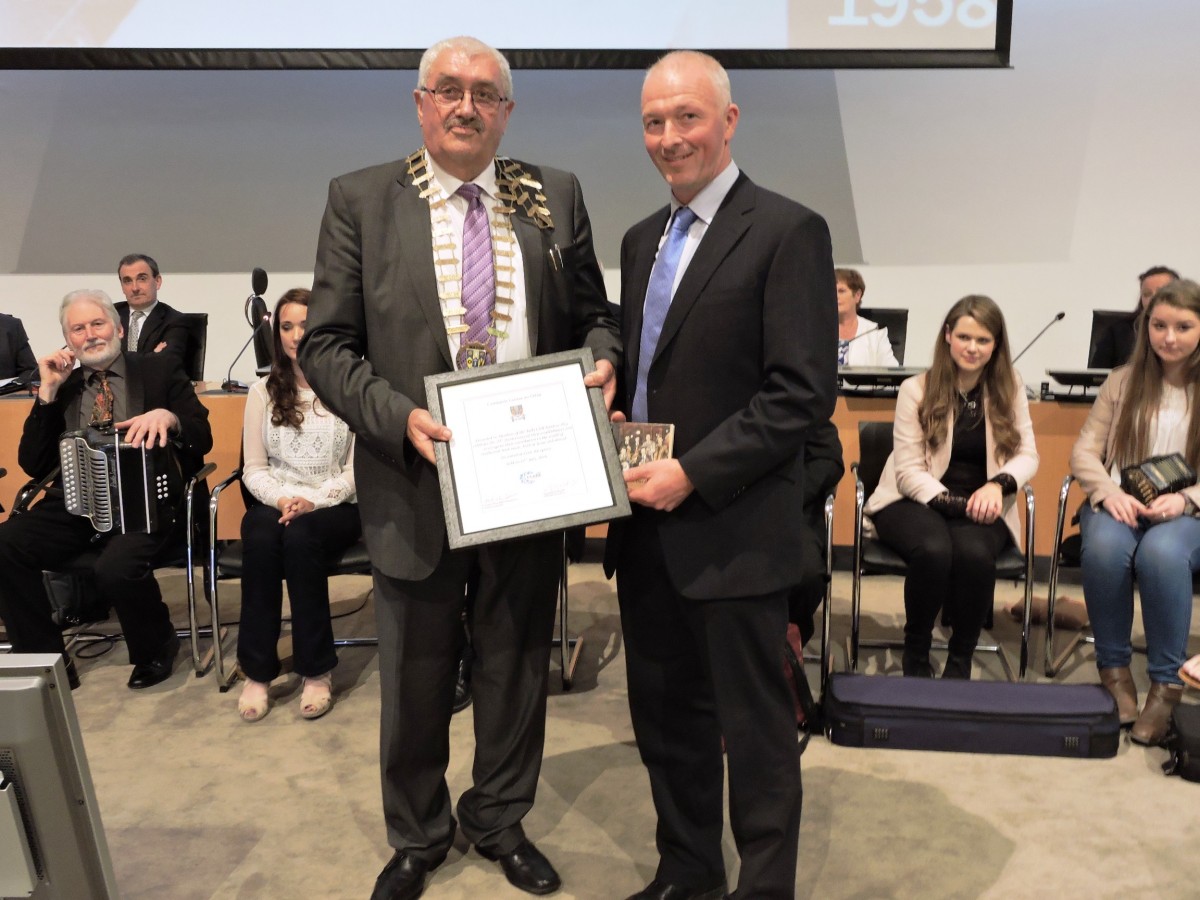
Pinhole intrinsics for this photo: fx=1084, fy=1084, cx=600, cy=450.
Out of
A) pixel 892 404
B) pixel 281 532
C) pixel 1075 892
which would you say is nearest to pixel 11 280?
pixel 281 532

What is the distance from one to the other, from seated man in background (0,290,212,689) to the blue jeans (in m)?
2.99

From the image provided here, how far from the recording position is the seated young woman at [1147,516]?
3256mm

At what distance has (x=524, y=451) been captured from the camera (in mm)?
1961

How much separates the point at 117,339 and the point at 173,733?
1.39m

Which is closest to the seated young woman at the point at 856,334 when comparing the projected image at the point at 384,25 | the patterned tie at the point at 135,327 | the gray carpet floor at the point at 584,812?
the projected image at the point at 384,25

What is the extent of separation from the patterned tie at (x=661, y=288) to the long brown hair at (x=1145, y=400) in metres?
2.14

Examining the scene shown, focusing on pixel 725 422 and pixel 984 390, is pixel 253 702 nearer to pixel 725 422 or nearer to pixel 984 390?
pixel 725 422

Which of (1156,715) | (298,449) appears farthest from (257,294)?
(1156,715)

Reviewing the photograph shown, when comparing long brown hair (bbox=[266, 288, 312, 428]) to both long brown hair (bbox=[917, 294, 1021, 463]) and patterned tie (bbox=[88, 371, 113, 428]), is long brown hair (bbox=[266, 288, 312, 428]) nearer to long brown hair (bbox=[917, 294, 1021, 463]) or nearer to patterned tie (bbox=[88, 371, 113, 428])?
patterned tie (bbox=[88, 371, 113, 428])

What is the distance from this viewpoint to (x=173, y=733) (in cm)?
326

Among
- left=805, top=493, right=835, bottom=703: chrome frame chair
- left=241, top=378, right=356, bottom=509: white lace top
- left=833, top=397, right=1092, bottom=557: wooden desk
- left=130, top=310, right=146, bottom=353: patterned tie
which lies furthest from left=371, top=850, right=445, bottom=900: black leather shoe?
left=130, top=310, right=146, bottom=353: patterned tie

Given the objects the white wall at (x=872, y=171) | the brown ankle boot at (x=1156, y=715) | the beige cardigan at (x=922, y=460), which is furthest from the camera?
the white wall at (x=872, y=171)

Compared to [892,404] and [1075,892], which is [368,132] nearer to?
[892,404]

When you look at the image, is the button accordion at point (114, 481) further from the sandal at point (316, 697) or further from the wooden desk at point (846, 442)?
Result: the wooden desk at point (846, 442)
